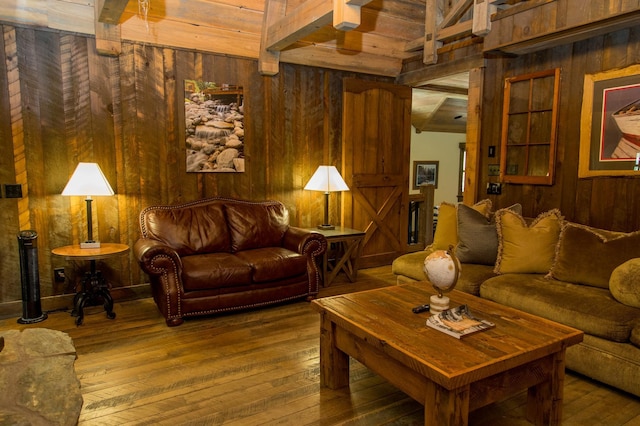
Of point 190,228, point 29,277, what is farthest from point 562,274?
point 29,277

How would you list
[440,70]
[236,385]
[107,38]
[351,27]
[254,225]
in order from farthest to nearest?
1. [440,70]
2. [254,225]
3. [107,38]
4. [351,27]
5. [236,385]

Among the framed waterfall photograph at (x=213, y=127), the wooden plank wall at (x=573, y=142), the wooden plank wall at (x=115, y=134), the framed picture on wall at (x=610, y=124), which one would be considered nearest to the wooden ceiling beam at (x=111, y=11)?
the wooden plank wall at (x=115, y=134)

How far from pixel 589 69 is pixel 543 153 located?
2.47 feet

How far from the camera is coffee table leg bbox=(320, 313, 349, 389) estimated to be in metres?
2.46

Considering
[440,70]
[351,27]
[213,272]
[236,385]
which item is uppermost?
[440,70]

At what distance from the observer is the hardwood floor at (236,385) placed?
7.26 ft

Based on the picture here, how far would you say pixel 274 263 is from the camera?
12.4 ft

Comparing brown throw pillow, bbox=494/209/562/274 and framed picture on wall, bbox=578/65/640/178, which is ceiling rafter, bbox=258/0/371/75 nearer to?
brown throw pillow, bbox=494/209/562/274

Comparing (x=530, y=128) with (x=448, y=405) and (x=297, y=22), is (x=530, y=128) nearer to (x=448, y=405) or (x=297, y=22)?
(x=297, y=22)

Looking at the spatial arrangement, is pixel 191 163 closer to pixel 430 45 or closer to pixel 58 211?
pixel 58 211

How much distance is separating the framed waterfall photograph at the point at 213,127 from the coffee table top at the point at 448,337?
2.33m

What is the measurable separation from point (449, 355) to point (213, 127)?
330 cm

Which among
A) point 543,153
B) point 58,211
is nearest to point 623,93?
point 543,153

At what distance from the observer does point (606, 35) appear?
134 inches
